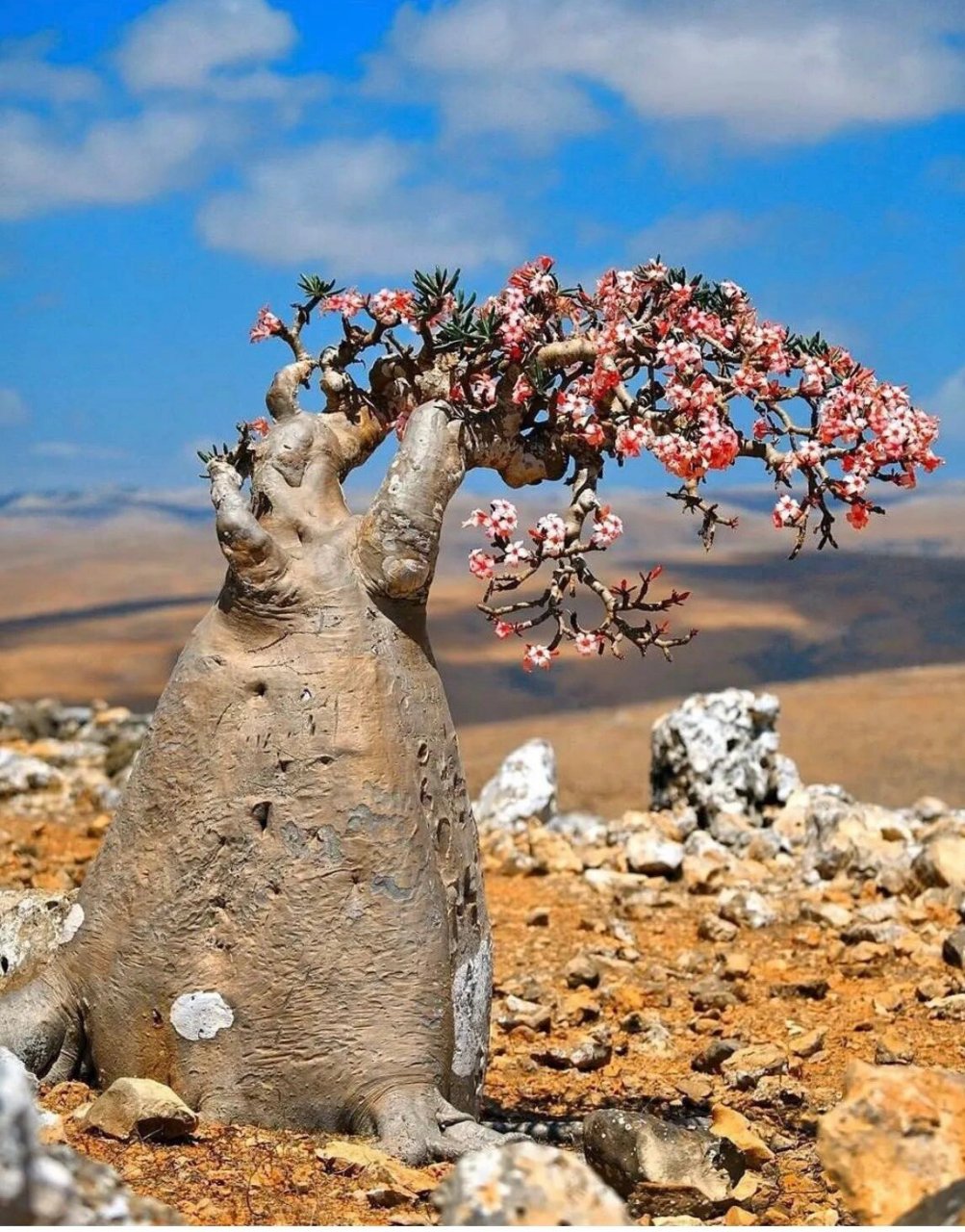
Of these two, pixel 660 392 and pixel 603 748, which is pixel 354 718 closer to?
pixel 660 392

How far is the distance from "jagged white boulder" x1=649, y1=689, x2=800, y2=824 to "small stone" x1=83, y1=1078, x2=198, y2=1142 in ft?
32.7

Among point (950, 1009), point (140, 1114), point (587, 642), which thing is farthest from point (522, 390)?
point (950, 1009)

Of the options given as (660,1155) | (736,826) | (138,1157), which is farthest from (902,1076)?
(736,826)

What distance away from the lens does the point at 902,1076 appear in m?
4.16

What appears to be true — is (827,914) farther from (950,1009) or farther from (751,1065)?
(751,1065)

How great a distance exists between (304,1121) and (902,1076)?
321cm

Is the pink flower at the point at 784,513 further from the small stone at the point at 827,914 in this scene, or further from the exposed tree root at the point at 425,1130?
the small stone at the point at 827,914

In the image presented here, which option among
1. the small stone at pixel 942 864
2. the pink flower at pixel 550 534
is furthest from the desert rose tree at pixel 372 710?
the small stone at pixel 942 864

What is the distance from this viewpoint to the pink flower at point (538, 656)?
22.6 ft

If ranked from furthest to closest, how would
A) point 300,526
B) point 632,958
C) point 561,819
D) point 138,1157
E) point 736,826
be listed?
point 561,819 → point 736,826 → point 632,958 → point 300,526 → point 138,1157

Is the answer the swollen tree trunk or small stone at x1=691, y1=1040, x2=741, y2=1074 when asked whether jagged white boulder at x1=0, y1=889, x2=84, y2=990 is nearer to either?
the swollen tree trunk

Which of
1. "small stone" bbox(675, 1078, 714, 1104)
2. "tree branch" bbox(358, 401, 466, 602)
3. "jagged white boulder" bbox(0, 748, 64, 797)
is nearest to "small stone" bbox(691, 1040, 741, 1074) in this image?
"small stone" bbox(675, 1078, 714, 1104)

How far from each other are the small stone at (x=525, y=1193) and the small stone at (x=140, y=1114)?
298cm

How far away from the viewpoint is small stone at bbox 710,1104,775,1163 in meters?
6.75
